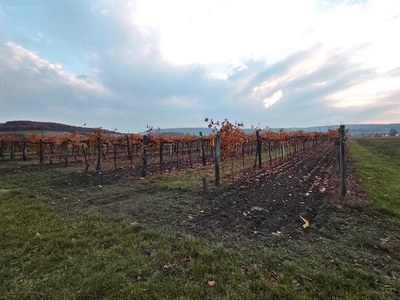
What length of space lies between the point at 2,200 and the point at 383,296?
11646mm

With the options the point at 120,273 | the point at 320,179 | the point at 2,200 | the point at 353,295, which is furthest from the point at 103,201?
the point at 320,179

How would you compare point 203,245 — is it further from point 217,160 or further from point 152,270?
point 217,160

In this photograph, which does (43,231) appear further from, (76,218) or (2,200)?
(2,200)

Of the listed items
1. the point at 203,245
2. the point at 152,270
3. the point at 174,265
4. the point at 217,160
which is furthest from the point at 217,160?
the point at 152,270

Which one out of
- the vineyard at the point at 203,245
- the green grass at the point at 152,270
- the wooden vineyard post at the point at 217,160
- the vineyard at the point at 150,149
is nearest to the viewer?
the green grass at the point at 152,270

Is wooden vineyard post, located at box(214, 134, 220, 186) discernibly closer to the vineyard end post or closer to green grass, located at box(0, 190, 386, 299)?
the vineyard end post

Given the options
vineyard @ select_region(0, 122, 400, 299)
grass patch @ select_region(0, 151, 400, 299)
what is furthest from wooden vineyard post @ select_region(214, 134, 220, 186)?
grass patch @ select_region(0, 151, 400, 299)

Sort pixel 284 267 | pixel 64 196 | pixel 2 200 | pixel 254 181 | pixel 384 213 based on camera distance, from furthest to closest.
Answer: pixel 254 181 → pixel 64 196 → pixel 2 200 → pixel 384 213 → pixel 284 267

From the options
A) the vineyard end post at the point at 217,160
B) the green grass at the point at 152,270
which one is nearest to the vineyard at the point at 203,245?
the green grass at the point at 152,270

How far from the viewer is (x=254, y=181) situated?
1167cm

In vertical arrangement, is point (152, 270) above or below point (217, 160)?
below

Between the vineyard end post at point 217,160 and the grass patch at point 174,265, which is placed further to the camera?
the vineyard end post at point 217,160

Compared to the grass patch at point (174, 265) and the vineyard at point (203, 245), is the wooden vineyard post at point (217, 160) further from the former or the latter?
the grass patch at point (174, 265)

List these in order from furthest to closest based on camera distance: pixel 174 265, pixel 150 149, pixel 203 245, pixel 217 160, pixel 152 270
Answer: pixel 150 149
pixel 217 160
pixel 203 245
pixel 174 265
pixel 152 270
